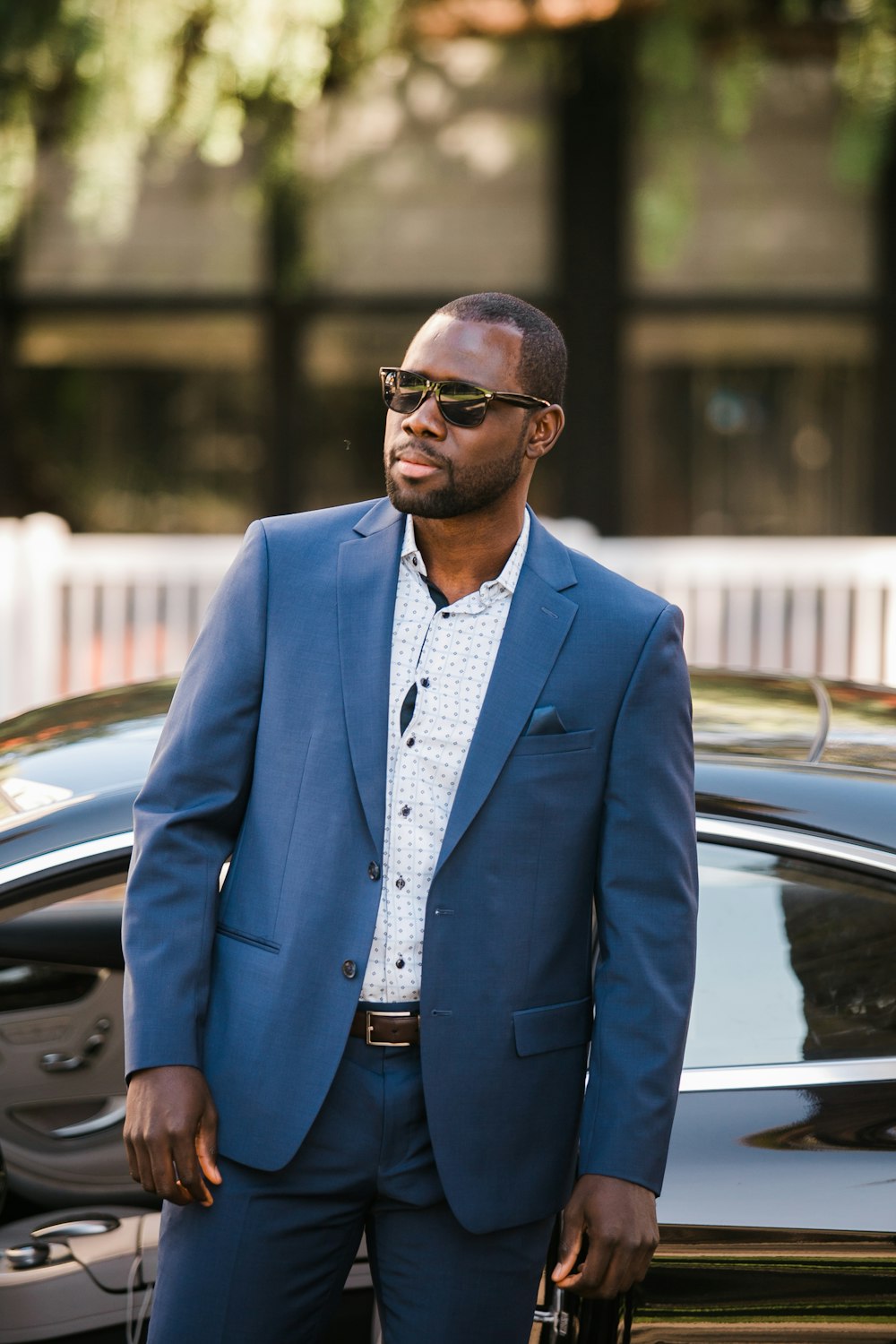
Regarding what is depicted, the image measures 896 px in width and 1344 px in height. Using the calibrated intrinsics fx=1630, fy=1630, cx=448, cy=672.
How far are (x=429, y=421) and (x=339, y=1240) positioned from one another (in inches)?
42.5

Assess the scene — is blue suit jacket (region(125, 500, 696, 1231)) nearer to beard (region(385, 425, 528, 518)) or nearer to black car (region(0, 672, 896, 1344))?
beard (region(385, 425, 528, 518))

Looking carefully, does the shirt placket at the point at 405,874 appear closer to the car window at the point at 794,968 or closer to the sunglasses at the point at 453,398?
the sunglasses at the point at 453,398

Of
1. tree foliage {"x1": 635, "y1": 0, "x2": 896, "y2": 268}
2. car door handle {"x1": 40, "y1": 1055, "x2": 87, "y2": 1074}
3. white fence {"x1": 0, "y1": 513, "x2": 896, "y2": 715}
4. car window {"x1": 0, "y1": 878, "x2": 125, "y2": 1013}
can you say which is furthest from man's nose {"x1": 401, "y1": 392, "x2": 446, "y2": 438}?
tree foliage {"x1": 635, "y1": 0, "x2": 896, "y2": 268}

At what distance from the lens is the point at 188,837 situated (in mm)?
2092

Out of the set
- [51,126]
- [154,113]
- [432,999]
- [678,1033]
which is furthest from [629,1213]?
[51,126]

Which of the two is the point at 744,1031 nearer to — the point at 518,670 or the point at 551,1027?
the point at 551,1027

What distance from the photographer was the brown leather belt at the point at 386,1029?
2.12 meters

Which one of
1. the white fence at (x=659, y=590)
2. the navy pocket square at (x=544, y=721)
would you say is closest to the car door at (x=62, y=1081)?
the navy pocket square at (x=544, y=721)

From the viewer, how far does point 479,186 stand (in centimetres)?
822

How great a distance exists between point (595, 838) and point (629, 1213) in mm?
480

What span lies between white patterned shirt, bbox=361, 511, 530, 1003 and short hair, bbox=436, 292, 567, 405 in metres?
0.33

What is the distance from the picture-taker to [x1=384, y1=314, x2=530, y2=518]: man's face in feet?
7.03

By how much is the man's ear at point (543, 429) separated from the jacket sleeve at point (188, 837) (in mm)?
431

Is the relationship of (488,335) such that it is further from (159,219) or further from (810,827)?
(159,219)
